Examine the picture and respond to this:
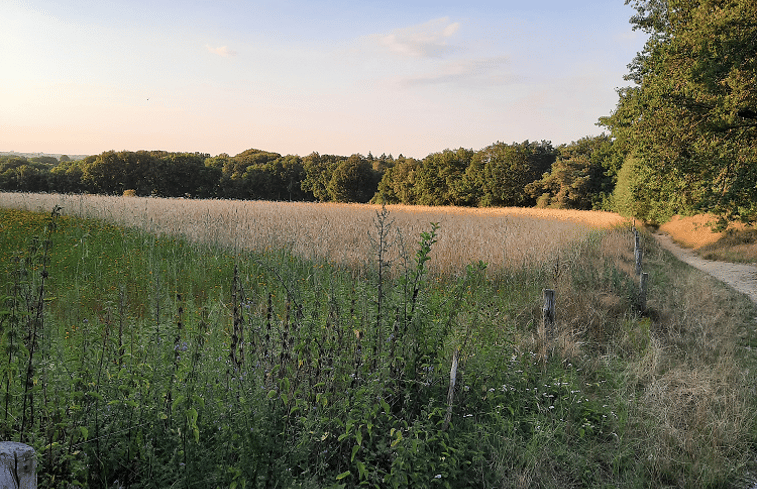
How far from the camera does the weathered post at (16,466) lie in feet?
4.89

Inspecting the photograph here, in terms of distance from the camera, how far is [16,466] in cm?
150

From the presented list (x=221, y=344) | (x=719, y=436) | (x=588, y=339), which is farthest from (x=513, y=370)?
(x=221, y=344)

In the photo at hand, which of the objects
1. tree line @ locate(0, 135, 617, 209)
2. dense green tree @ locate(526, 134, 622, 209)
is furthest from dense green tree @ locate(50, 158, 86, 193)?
dense green tree @ locate(526, 134, 622, 209)

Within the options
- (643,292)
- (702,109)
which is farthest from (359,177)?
(643,292)

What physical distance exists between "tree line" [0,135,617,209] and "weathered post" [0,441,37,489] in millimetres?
49099

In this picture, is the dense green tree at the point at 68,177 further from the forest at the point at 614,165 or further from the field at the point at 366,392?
the field at the point at 366,392

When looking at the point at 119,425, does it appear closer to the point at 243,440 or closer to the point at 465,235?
the point at 243,440

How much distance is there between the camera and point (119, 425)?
267 cm

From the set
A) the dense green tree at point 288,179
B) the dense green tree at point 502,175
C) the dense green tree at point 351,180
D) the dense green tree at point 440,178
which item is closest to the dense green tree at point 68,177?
the dense green tree at point 288,179

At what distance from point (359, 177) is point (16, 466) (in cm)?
7037

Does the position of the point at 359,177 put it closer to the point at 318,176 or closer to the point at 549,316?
the point at 318,176

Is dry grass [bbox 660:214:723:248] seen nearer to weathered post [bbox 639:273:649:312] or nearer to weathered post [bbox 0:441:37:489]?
weathered post [bbox 639:273:649:312]

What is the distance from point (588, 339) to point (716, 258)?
14759 mm

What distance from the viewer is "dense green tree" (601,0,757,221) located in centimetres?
1212
